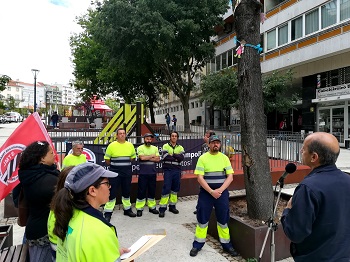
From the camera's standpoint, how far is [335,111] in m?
18.8

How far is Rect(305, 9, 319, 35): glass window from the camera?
19.0 metres

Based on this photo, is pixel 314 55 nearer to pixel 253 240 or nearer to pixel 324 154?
pixel 253 240

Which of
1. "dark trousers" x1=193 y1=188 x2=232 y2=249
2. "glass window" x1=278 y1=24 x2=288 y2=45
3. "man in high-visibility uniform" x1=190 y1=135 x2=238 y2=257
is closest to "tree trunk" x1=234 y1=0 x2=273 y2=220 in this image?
"man in high-visibility uniform" x1=190 y1=135 x2=238 y2=257

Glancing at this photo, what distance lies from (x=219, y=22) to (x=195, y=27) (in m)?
3.39

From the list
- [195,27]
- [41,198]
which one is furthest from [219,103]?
[41,198]

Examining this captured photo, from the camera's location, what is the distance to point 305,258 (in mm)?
2283

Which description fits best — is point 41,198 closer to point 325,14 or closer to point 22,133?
point 22,133

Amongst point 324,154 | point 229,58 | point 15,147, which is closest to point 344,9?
point 229,58

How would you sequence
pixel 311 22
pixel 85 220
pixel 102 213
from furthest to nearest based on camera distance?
pixel 311 22, pixel 102 213, pixel 85 220

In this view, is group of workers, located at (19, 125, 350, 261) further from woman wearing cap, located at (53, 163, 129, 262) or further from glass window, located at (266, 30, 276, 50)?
glass window, located at (266, 30, 276, 50)

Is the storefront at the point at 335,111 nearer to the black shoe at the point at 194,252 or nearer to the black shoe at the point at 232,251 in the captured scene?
the black shoe at the point at 232,251

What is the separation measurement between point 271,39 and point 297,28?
277cm

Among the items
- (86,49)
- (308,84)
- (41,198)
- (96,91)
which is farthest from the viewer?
(96,91)

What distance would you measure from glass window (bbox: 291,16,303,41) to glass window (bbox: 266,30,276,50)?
79.7 inches
